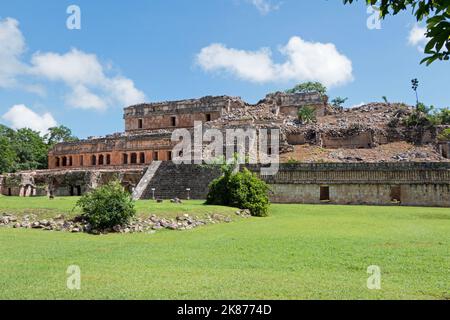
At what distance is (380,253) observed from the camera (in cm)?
1012

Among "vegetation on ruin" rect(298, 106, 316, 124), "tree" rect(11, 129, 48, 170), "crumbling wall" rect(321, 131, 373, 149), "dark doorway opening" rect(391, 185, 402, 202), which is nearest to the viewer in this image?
"dark doorway opening" rect(391, 185, 402, 202)

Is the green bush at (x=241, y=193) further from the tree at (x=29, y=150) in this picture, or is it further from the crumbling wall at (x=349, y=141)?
the tree at (x=29, y=150)

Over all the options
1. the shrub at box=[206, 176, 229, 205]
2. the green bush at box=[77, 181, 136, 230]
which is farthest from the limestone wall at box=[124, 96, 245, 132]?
the green bush at box=[77, 181, 136, 230]

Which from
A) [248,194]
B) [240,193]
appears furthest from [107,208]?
[248,194]

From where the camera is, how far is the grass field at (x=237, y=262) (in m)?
6.75

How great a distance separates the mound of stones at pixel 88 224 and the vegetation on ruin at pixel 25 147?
3365 cm

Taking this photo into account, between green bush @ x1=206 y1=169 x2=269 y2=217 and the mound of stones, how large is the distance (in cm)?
419

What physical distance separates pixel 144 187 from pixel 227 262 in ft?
64.7

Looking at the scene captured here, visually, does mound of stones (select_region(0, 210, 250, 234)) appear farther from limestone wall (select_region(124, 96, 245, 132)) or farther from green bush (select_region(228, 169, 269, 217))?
limestone wall (select_region(124, 96, 245, 132))

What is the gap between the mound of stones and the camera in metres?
15.3

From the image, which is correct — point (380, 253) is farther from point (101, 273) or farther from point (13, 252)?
point (13, 252)

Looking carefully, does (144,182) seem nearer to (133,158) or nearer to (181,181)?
(181,181)

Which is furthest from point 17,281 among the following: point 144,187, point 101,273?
point 144,187

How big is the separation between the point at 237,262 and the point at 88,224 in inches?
319
